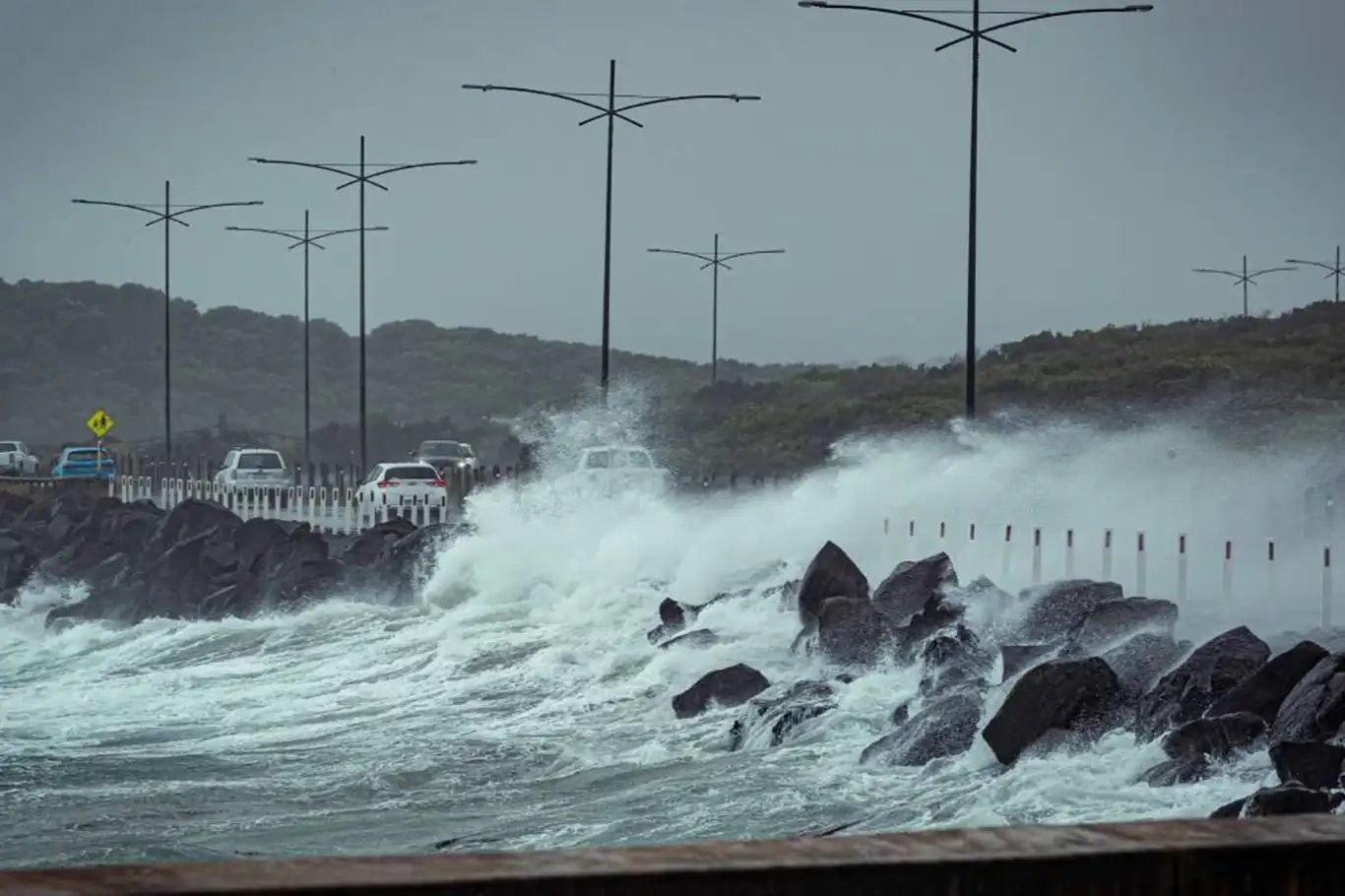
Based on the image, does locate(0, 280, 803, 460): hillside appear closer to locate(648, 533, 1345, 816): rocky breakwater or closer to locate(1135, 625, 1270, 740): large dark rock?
locate(648, 533, 1345, 816): rocky breakwater

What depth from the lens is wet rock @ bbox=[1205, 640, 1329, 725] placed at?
49.2ft

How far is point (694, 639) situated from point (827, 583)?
1.86 metres

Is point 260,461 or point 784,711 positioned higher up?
point 260,461

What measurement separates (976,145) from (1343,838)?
2735 centimetres

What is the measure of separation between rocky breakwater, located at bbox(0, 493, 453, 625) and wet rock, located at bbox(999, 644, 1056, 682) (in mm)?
18452

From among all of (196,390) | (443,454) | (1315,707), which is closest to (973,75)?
(1315,707)

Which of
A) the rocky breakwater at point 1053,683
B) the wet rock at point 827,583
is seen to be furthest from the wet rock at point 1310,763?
the wet rock at point 827,583

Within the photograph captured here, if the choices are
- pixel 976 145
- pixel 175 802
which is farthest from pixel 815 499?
pixel 175 802

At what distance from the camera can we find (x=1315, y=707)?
45.5 feet

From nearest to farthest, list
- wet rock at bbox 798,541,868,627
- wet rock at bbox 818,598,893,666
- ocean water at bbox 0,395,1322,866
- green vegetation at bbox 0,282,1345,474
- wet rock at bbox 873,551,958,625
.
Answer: ocean water at bbox 0,395,1322,866, wet rock at bbox 818,598,893,666, wet rock at bbox 873,551,958,625, wet rock at bbox 798,541,868,627, green vegetation at bbox 0,282,1345,474

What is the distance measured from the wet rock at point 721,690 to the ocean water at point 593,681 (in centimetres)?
23

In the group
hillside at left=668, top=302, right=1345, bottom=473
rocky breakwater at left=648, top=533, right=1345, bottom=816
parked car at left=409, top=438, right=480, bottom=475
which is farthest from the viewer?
parked car at left=409, top=438, right=480, bottom=475

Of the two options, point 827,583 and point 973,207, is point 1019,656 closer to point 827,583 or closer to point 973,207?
point 827,583

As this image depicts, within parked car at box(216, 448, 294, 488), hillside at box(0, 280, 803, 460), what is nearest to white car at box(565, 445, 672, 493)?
parked car at box(216, 448, 294, 488)
